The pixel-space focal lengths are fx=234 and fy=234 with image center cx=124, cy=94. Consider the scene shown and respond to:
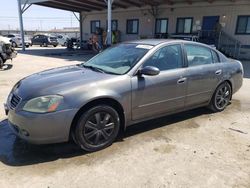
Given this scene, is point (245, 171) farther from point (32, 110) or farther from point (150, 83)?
point (32, 110)

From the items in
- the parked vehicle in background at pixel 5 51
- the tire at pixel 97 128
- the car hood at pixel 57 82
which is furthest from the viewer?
the parked vehicle in background at pixel 5 51

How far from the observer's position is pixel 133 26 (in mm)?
22312

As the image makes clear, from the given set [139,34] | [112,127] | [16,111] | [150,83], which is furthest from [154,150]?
[139,34]

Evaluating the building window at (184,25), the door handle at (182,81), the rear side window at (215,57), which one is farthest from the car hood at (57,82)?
the building window at (184,25)

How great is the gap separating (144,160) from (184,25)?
1755cm

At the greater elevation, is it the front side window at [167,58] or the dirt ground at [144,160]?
the front side window at [167,58]

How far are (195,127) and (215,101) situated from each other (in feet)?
3.43

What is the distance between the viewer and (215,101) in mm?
4973

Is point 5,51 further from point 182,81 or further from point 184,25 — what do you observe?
point 184,25

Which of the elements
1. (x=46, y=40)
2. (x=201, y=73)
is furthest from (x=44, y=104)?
(x=46, y=40)

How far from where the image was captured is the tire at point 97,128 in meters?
3.18

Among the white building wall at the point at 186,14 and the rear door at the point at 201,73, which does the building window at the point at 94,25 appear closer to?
the white building wall at the point at 186,14

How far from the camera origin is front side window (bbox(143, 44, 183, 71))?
3850 millimetres

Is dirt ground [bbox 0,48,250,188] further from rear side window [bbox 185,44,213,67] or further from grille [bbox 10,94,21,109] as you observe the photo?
rear side window [bbox 185,44,213,67]
